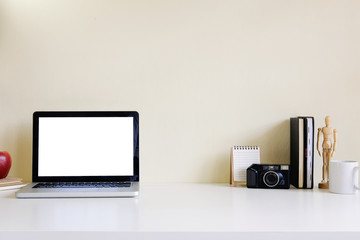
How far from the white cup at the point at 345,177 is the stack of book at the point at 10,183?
106 cm

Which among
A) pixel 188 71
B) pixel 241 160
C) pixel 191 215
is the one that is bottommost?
pixel 191 215

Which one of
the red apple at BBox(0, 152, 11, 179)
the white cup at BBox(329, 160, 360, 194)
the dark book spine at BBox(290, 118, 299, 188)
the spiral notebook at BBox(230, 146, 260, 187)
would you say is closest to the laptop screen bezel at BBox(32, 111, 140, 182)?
the red apple at BBox(0, 152, 11, 179)

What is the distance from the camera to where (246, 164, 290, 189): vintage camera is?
1416 mm

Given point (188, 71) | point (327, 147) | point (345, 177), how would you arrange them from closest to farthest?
point (345, 177)
point (327, 147)
point (188, 71)

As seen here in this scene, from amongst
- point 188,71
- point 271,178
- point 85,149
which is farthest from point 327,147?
point 85,149

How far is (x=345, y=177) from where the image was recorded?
133cm

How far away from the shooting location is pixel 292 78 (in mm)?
1572

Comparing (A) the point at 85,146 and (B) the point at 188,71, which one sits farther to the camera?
(B) the point at 188,71

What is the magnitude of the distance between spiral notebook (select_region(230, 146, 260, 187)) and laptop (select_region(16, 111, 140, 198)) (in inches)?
13.7

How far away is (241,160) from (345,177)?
0.35m

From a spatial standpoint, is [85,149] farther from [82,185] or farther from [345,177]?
[345,177]

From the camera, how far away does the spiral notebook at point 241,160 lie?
1.48 m

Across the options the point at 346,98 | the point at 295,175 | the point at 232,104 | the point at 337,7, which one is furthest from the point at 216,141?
the point at 337,7

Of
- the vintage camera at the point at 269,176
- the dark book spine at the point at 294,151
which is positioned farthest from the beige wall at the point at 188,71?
the vintage camera at the point at 269,176
